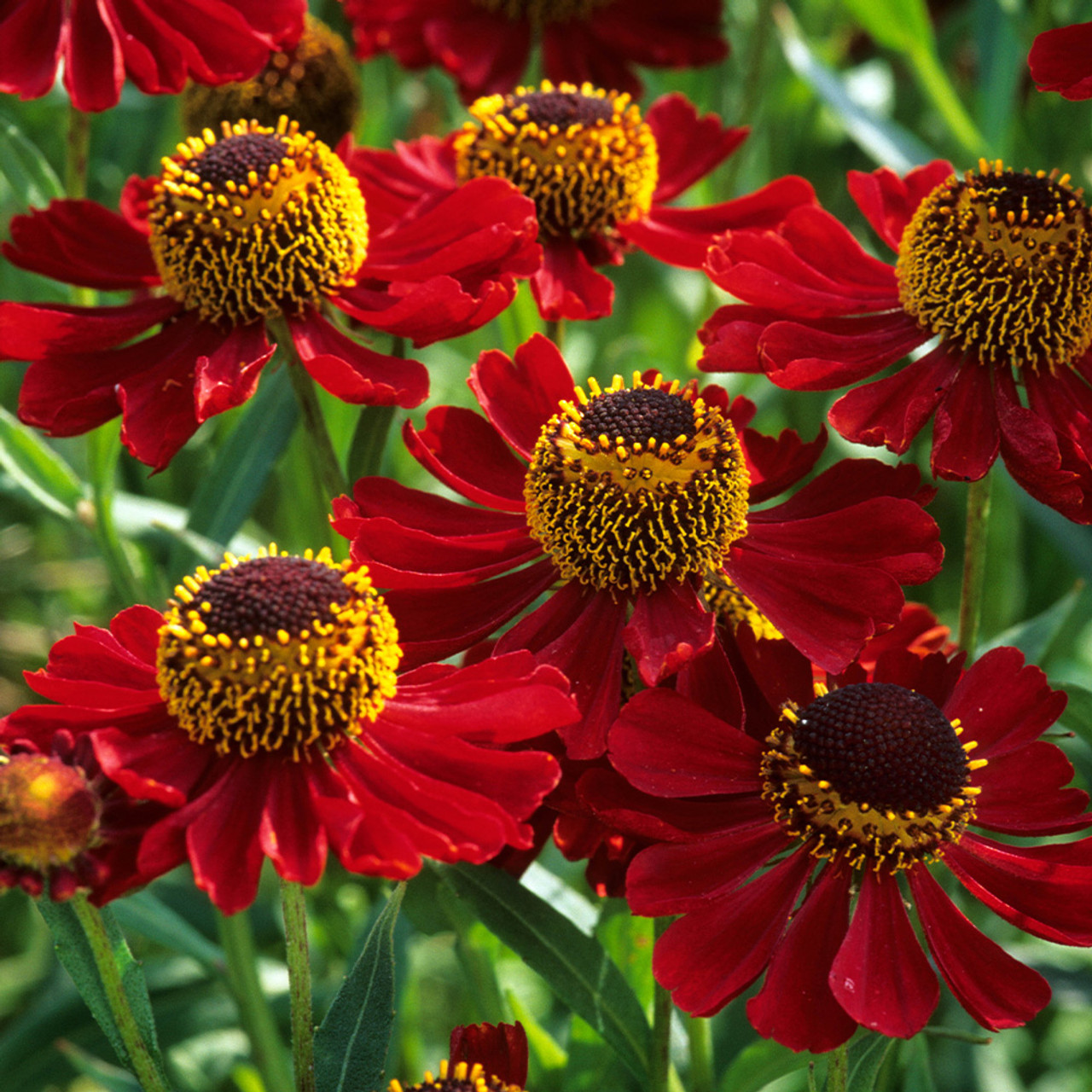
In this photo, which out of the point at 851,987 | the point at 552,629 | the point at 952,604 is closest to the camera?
the point at 851,987

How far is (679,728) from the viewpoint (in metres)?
0.80

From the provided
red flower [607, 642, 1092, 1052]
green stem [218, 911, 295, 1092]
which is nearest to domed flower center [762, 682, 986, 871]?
red flower [607, 642, 1092, 1052]

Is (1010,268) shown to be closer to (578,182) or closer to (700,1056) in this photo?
(578,182)

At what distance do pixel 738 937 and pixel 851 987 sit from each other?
0.07m

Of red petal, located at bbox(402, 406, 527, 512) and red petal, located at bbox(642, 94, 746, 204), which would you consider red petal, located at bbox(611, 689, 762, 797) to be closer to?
red petal, located at bbox(402, 406, 527, 512)

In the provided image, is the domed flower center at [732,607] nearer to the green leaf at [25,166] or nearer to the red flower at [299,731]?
the red flower at [299,731]

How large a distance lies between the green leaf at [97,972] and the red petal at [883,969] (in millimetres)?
351

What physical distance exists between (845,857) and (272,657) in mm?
331

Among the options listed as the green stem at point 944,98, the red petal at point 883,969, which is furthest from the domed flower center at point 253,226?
the green stem at point 944,98

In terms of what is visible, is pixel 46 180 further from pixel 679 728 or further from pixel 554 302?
pixel 679 728

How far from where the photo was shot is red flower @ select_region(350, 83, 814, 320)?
116 centimetres

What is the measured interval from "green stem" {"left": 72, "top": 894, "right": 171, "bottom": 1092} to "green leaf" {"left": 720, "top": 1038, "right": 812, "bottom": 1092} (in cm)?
41

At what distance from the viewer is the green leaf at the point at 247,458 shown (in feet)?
4.07

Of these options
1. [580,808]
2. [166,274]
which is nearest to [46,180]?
[166,274]
